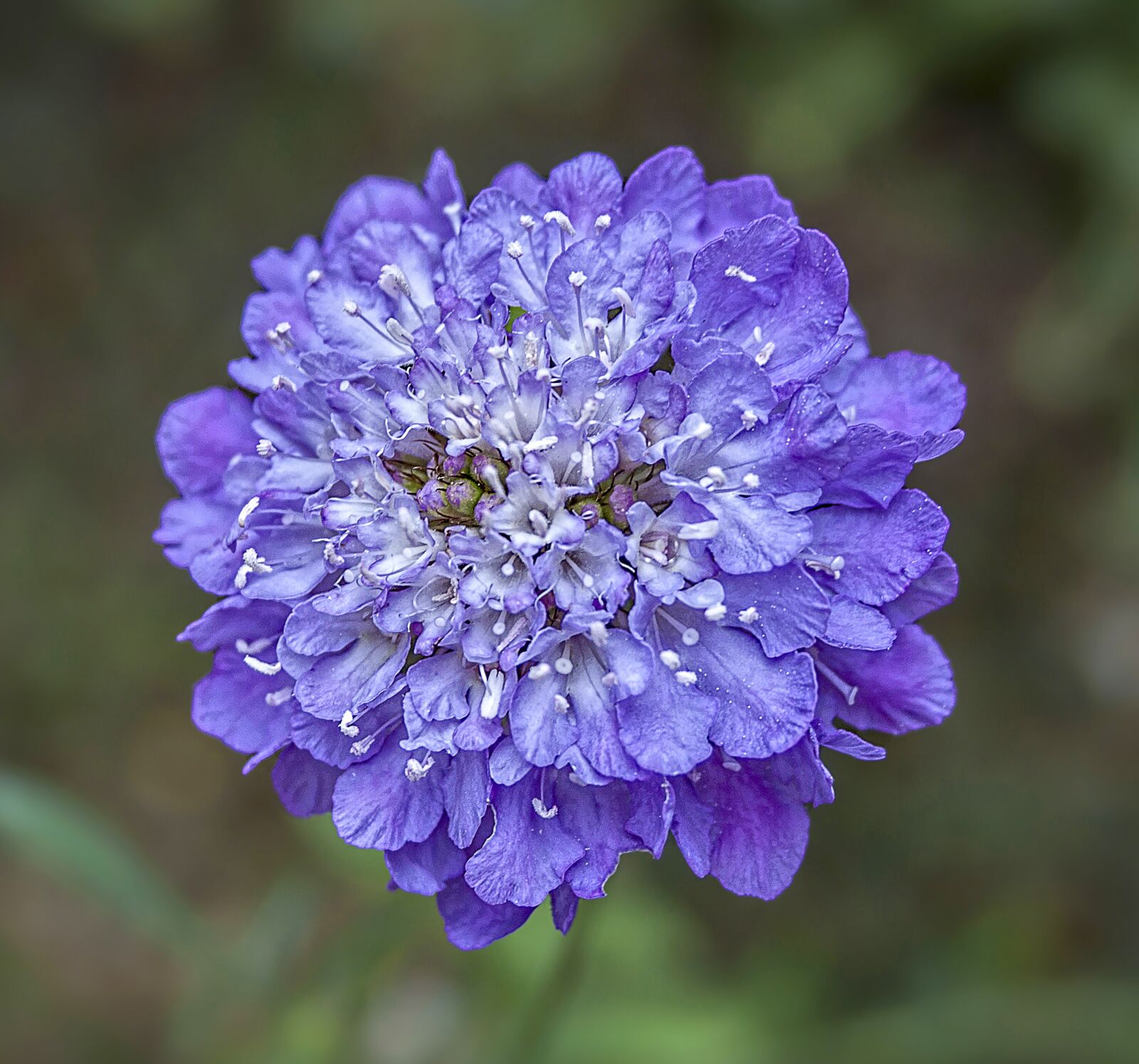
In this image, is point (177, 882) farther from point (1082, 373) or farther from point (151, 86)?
point (1082, 373)

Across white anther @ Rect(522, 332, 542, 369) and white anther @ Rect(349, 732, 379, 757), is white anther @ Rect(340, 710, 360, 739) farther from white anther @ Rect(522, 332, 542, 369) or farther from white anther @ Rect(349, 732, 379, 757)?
white anther @ Rect(522, 332, 542, 369)

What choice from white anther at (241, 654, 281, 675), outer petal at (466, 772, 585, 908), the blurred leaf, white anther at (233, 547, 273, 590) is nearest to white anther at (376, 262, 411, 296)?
white anther at (233, 547, 273, 590)

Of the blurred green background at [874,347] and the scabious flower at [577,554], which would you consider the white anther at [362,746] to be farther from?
the blurred green background at [874,347]

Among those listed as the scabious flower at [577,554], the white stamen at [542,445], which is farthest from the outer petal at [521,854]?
the white stamen at [542,445]

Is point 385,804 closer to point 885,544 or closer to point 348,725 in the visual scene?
point 348,725

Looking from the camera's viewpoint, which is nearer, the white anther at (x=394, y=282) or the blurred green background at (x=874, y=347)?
the white anther at (x=394, y=282)

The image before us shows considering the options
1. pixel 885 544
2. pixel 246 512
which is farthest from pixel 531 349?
pixel 885 544

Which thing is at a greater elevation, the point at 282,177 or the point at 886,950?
the point at 282,177

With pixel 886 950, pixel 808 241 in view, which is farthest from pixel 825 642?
pixel 886 950
